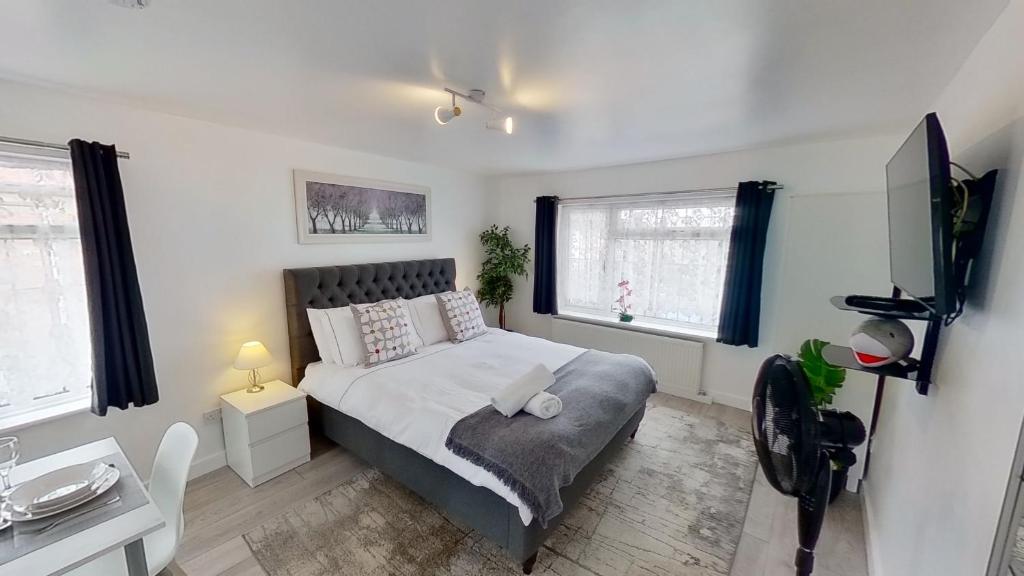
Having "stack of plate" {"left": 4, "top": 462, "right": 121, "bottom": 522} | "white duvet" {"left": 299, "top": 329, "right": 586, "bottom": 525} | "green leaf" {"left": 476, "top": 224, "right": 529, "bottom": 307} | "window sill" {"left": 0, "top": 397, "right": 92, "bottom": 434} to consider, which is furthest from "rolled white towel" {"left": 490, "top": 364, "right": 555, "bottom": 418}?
"green leaf" {"left": 476, "top": 224, "right": 529, "bottom": 307}

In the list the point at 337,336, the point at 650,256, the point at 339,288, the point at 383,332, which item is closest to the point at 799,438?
the point at 383,332

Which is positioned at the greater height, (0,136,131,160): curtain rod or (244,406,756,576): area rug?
(0,136,131,160): curtain rod

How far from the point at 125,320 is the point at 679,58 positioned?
3067 mm

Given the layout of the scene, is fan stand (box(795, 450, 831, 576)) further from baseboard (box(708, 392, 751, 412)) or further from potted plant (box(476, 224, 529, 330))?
potted plant (box(476, 224, 529, 330))

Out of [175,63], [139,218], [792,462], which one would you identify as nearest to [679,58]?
[792,462]

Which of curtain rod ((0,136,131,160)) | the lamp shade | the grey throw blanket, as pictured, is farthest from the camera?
the lamp shade

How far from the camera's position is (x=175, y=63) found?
5.17 ft

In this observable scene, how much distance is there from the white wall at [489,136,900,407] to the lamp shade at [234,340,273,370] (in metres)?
3.52

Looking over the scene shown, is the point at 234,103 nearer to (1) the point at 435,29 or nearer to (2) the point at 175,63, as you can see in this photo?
(2) the point at 175,63

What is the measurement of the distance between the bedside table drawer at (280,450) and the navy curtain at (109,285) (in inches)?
26.6

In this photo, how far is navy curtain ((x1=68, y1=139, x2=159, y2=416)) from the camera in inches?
74.7

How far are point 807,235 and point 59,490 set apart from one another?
4.14 m

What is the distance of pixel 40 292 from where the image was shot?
6.39 feet

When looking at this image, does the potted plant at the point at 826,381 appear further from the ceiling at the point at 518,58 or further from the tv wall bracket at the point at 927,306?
the ceiling at the point at 518,58
